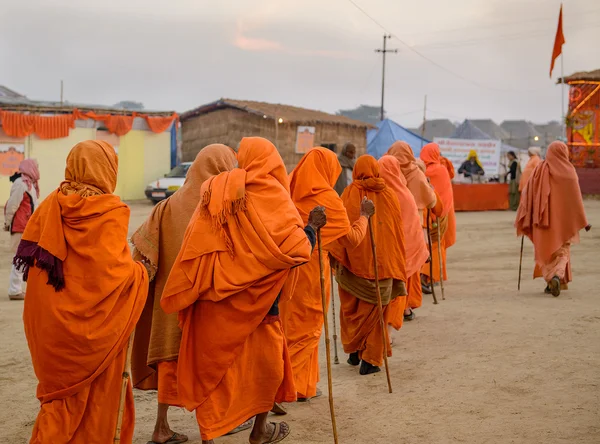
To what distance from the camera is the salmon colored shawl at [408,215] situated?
260 inches

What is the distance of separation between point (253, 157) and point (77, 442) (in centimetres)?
174

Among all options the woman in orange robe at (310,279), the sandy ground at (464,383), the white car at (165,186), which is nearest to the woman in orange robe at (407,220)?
the sandy ground at (464,383)

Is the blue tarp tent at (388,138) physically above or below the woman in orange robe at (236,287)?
above

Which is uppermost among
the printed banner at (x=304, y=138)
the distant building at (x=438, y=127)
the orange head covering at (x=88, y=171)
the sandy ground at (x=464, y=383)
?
the distant building at (x=438, y=127)

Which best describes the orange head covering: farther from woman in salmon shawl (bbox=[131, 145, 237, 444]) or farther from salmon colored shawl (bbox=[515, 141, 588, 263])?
salmon colored shawl (bbox=[515, 141, 588, 263])

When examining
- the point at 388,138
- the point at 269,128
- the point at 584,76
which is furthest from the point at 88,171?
the point at 584,76

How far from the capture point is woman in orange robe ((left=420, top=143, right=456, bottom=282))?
9.79 metres

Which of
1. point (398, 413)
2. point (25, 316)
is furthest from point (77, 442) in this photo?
point (398, 413)

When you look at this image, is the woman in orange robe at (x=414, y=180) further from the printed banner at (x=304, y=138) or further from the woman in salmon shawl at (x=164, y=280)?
the printed banner at (x=304, y=138)

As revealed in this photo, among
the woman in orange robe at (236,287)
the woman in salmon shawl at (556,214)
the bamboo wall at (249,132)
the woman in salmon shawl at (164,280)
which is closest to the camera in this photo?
the woman in orange robe at (236,287)

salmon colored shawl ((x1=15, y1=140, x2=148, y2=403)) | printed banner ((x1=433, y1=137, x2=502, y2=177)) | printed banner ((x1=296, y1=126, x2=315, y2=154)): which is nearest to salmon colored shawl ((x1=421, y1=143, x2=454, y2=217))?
salmon colored shawl ((x1=15, y1=140, x2=148, y2=403))

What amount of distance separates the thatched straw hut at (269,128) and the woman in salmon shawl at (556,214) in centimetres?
1520

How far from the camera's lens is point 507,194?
22781mm

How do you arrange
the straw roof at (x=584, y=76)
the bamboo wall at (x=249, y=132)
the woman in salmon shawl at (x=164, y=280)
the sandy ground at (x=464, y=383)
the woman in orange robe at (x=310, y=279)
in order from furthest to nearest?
1. the straw roof at (x=584, y=76)
2. the bamboo wall at (x=249, y=132)
3. the woman in orange robe at (x=310, y=279)
4. the sandy ground at (x=464, y=383)
5. the woman in salmon shawl at (x=164, y=280)
